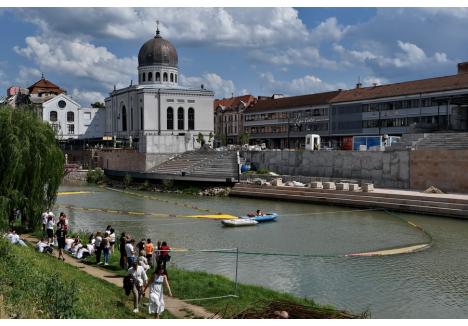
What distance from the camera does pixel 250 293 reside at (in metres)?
19.4

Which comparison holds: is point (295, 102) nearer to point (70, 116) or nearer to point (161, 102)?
point (161, 102)

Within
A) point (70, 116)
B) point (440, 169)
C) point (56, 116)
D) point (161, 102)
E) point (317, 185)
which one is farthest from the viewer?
point (70, 116)

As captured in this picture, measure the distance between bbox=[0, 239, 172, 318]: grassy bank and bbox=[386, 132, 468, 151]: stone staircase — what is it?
39.4 meters

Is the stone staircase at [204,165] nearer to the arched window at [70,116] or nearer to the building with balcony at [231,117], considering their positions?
the building with balcony at [231,117]

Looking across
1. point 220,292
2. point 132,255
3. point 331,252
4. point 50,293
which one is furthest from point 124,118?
point 50,293

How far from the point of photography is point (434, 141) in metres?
54.1

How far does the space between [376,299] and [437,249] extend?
1102cm

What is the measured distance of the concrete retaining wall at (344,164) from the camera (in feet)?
179

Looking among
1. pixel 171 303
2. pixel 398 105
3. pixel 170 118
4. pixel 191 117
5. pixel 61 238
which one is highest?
pixel 398 105

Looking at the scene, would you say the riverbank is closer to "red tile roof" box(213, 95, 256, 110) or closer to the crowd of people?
the crowd of people

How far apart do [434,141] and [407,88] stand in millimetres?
31886

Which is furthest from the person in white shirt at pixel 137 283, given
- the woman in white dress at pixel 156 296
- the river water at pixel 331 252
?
the river water at pixel 331 252

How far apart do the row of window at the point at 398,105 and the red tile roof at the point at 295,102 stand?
1065cm

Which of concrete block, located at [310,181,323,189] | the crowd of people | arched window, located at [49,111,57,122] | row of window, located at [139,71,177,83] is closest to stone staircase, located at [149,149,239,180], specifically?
concrete block, located at [310,181,323,189]
